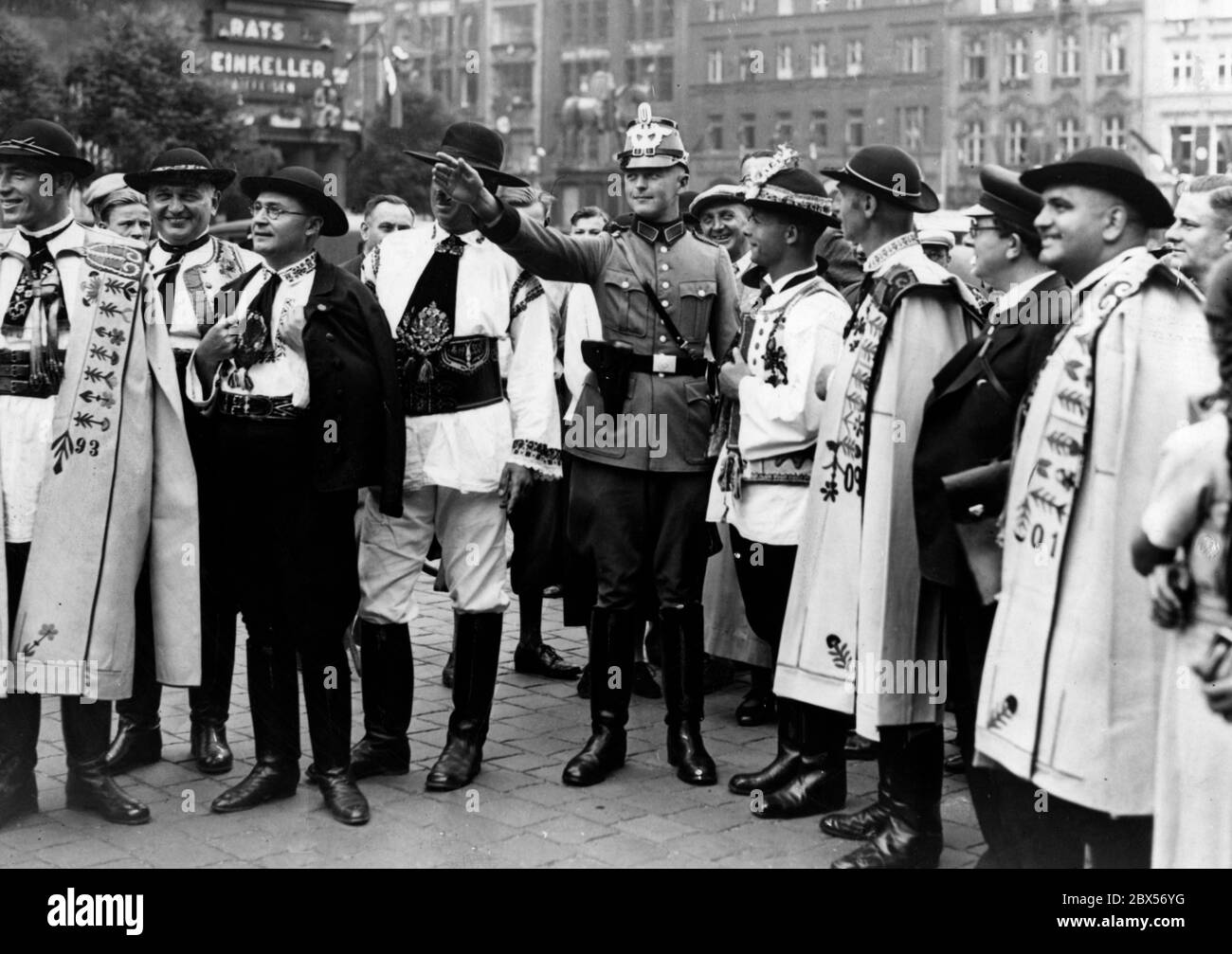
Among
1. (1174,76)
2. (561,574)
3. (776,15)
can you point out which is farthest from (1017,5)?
(561,574)

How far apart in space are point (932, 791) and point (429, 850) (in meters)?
1.63

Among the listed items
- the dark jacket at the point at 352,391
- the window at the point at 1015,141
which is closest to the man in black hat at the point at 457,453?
the dark jacket at the point at 352,391

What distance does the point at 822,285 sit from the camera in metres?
5.79

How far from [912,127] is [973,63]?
10.8ft

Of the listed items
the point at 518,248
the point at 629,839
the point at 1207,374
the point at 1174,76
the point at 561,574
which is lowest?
the point at 629,839

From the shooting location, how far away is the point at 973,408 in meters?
4.73

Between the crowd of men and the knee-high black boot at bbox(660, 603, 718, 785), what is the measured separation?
14mm

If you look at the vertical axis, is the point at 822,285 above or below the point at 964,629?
above

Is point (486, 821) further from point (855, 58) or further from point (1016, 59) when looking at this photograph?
point (855, 58)

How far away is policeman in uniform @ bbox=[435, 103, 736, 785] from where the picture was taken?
6035 millimetres

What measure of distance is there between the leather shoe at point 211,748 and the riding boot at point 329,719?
1.88 feet

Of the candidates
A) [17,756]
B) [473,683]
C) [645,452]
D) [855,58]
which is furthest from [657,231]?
[855,58]
